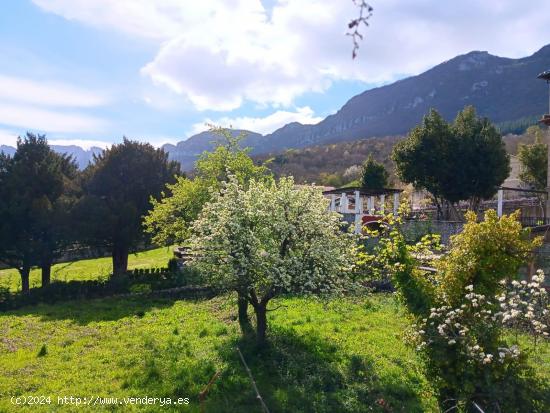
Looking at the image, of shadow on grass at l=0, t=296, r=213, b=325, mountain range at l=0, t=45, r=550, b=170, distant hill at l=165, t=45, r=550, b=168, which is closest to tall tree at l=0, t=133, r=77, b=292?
shadow on grass at l=0, t=296, r=213, b=325

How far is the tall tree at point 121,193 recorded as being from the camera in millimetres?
26359

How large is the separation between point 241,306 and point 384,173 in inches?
1112

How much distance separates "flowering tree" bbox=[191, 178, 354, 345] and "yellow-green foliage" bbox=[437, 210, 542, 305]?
4.01 m

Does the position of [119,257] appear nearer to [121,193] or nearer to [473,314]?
[121,193]

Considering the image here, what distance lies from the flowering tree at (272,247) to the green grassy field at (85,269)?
1780cm

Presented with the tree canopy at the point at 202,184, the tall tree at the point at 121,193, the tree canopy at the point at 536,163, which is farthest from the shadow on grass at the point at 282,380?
the tree canopy at the point at 536,163

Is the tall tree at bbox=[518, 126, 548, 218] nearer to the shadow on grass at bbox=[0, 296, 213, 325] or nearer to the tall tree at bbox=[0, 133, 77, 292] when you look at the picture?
the shadow on grass at bbox=[0, 296, 213, 325]

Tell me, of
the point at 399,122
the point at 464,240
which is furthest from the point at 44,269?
the point at 399,122

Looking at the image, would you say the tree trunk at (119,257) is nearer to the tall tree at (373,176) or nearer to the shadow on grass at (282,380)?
the shadow on grass at (282,380)

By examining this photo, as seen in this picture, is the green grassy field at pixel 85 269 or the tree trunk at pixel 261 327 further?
the green grassy field at pixel 85 269

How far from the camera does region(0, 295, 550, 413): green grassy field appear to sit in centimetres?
891

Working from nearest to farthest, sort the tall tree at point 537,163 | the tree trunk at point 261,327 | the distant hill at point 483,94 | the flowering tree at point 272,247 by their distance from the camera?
the flowering tree at point 272,247 < the tree trunk at point 261,327 < the tall tree at point 537,163 < the distant hill at point 483,94

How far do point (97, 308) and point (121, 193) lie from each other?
11.5 m

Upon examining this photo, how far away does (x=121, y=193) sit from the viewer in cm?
2938
